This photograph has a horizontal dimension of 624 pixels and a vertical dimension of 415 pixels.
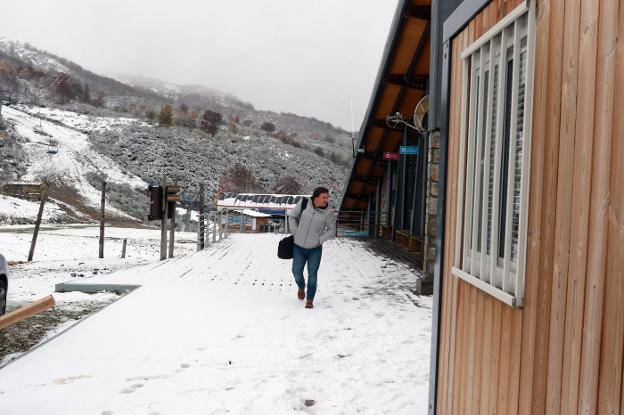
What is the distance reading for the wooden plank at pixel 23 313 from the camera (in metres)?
3.72

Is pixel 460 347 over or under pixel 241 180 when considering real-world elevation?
under

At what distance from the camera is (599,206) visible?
5.02 feet

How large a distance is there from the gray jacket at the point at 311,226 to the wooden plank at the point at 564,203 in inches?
189

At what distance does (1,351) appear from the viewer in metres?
5.09

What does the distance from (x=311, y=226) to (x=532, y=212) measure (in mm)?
4652

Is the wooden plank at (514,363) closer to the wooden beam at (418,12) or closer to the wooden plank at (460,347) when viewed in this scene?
the wooden plank at (460,347)

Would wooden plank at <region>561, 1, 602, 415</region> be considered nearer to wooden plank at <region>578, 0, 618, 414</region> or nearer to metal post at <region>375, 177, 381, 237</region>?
wooden plank at <region>578, 0, 618, 414</region>

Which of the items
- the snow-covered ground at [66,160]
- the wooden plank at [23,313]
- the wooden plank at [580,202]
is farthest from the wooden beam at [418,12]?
the snow-covered ground at [66,160]

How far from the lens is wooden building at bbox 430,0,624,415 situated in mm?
1503

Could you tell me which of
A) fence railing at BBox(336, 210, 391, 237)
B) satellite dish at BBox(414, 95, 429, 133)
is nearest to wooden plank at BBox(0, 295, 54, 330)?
satellite dish at BBox(414, 95, 429, 133)

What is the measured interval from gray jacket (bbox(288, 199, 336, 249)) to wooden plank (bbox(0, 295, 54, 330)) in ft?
Result: 10.00

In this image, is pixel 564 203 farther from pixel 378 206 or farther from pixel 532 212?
pixel 378 206

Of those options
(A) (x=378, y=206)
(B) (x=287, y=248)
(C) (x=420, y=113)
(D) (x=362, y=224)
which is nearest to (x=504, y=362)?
(B) (x=287, y=248)

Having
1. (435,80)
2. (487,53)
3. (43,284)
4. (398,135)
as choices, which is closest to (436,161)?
(435,80)
